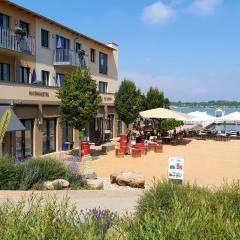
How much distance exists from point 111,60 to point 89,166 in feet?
91.8

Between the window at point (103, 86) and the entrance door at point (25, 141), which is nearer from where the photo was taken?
the entrance door at point (25, 141)

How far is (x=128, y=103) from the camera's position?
110 ft

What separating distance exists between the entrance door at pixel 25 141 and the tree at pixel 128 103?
Result: 408 inches

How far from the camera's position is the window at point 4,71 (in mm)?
25547

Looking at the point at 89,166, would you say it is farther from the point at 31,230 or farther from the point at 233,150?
the point at 233,150

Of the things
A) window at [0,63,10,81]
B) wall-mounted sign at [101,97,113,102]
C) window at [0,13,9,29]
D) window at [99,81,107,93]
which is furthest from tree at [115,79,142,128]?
window at [0,13,9,29]

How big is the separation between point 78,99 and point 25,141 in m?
3.80

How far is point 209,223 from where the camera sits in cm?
471

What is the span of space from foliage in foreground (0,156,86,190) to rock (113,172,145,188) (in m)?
1.43

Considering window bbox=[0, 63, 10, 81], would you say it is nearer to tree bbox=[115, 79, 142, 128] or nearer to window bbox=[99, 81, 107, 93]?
tree bbox=[115, 79, 142, 128]

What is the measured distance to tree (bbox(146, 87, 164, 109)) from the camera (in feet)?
141

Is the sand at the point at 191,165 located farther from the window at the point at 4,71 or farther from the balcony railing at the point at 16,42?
the balcony railing at the point at 16,42

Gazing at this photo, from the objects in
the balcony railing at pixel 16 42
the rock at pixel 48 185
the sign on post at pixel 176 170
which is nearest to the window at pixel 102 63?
the balcony railing at pixel 16 42

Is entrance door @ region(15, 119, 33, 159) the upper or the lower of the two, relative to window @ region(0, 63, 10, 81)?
lower
